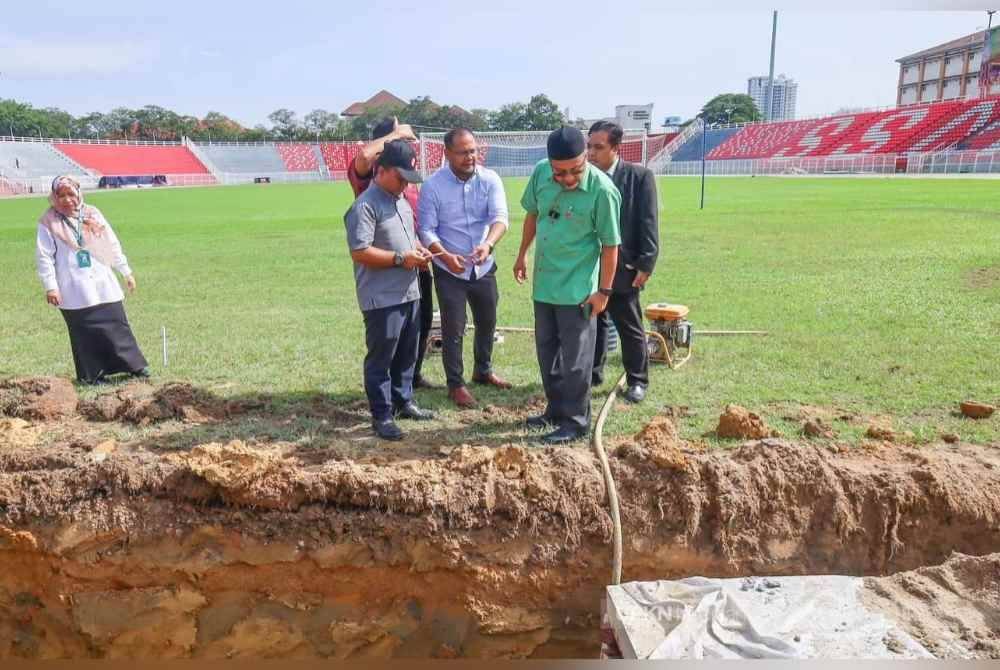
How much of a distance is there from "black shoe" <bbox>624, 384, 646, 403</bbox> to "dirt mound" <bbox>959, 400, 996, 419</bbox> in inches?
79.7

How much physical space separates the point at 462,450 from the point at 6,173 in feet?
177

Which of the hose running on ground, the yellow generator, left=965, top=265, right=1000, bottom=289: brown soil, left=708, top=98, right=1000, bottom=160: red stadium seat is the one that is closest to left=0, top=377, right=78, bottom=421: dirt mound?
the hose running on ground

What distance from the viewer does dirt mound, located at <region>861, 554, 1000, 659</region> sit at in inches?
103

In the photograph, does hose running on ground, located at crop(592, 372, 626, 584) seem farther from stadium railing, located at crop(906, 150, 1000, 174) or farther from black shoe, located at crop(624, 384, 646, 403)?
stadium railing, located at crop(906, 150, 1000, 174)

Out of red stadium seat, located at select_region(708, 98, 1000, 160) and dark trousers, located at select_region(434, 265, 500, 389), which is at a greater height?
red stadium seat, located at select_region(708, 98, 1000, 160)

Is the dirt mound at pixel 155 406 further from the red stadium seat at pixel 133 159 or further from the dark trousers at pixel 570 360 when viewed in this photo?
the red stadium seat at pixel 133 159

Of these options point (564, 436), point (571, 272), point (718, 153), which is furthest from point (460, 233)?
point (718, 153)

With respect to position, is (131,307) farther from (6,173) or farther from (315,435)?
(6,173)

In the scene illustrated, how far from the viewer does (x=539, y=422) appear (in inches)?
184

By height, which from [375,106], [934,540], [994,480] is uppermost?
[375,106]

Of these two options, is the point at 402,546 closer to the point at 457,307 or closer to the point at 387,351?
the point at 387,351

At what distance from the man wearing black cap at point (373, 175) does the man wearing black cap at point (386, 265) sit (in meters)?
0.16

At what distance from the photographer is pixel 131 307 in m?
8.70

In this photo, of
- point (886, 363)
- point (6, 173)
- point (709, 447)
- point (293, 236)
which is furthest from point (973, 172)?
point (6, 173)
